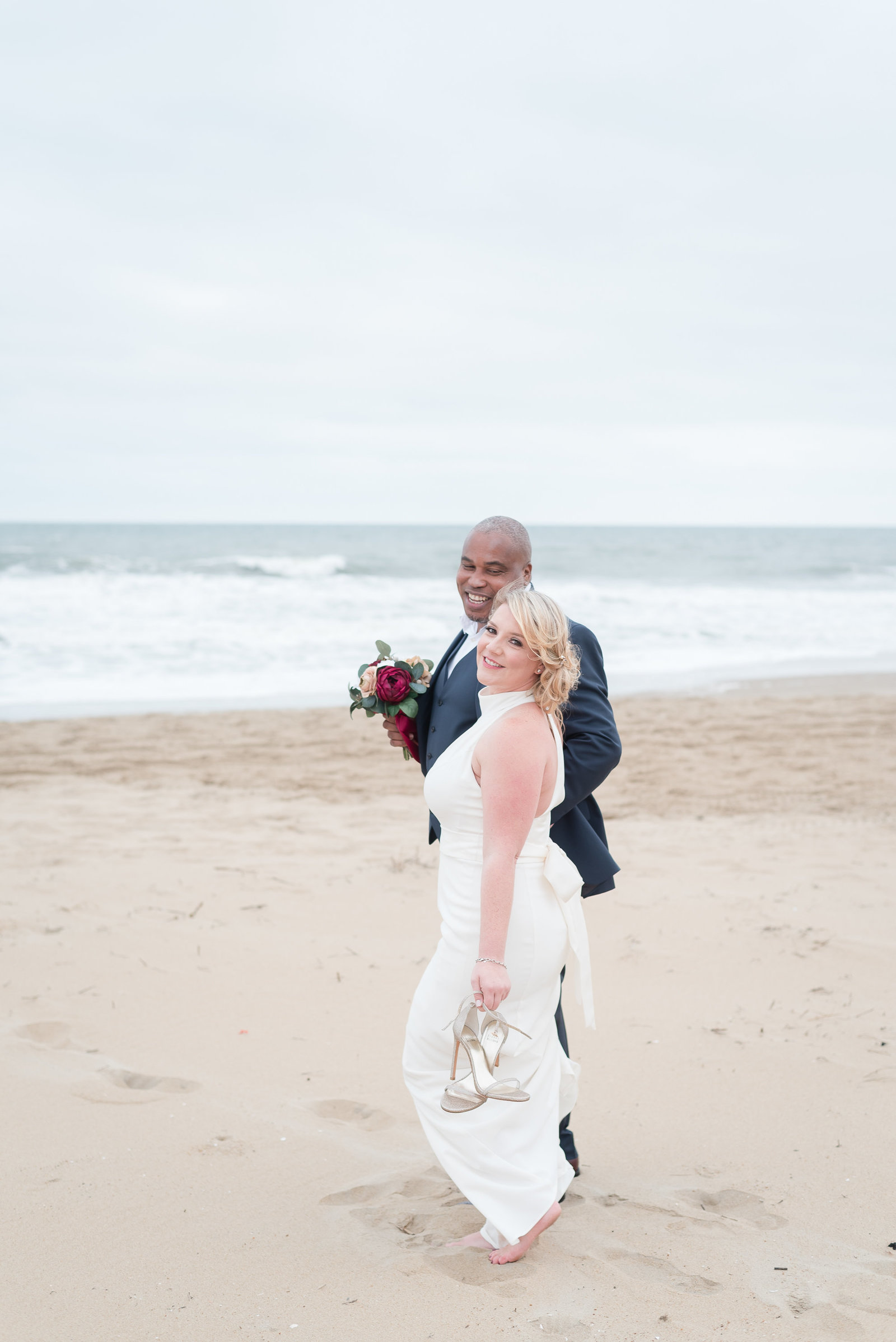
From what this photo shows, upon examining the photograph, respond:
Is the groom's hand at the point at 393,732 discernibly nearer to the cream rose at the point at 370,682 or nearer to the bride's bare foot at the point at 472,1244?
the cream rose at the point at 370,682

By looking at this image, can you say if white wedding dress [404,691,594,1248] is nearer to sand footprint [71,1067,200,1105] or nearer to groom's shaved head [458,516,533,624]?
groom's shaved head [458,516,533,624]

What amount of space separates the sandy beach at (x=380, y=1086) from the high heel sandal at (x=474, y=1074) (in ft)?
1.55

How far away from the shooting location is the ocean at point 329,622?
1386 centimetres

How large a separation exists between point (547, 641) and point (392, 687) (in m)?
0.70

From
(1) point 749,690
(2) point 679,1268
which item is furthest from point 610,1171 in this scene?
(1) point 749,690

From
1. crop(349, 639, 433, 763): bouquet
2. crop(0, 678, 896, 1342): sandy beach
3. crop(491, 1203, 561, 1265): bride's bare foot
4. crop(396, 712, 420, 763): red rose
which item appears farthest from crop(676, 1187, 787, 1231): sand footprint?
crop(349, 639, 433, 763): bouquet

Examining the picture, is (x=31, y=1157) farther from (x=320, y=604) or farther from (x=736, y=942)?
(x=320, y=604)

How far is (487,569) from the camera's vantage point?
9.54 ft

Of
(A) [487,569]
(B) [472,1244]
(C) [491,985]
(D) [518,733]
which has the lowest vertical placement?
(B) [472,1244]

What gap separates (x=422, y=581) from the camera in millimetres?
30938

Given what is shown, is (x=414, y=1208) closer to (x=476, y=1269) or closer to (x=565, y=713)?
(x=476, y=1269)

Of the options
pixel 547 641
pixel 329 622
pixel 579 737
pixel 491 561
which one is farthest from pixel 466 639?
pixel 329 622

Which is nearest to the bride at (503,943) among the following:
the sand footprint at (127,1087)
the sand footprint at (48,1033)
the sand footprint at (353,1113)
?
the sand footprint at (353,1113)

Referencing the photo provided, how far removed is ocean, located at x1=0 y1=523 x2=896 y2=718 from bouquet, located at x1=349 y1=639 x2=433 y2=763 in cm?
940
